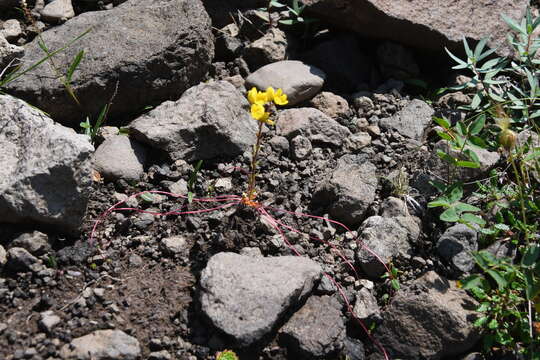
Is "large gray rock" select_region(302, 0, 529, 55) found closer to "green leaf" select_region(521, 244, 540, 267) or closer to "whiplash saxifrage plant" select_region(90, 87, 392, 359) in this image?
"whiplash saxifrage plant" select_region(90, 87, 392, 359)

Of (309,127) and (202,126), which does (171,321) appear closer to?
(202,126)

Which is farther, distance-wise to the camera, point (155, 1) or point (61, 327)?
point (155, 1)

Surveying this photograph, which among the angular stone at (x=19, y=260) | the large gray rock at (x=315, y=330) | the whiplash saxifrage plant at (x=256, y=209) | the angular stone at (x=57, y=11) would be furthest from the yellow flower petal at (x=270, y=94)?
the angular stone at (x=57, y=11)

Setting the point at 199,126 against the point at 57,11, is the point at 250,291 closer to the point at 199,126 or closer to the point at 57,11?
the point at 199,126

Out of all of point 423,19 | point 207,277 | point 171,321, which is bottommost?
point 171,321

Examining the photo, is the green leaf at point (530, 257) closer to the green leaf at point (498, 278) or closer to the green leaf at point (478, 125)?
the green leaf at point (498, 278)

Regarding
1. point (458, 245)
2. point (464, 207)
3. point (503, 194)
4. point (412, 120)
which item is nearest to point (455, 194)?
point (464, 207)

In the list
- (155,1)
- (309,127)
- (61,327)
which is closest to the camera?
(61,327)

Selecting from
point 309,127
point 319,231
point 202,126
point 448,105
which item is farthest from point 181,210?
point 448,105
